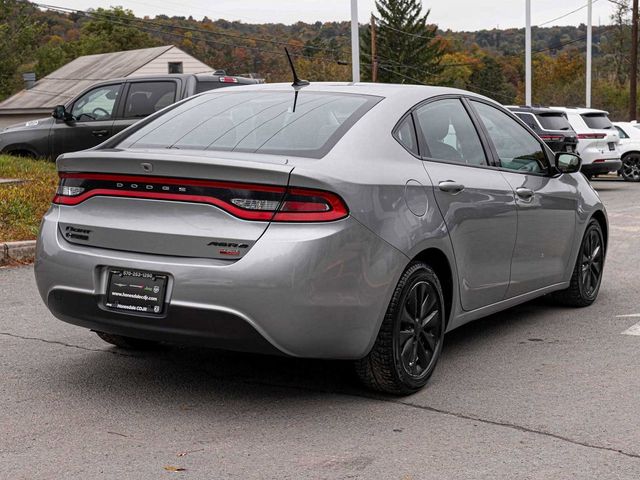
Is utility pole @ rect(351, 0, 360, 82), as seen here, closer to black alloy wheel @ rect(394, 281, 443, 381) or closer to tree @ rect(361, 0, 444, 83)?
black alloy wheel @ rect(394, 281, 443, 381)

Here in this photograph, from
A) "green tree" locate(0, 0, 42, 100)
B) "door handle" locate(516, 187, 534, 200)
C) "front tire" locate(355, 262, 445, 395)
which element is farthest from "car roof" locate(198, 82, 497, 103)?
"green tree" locate(0, 0, 42, 100)

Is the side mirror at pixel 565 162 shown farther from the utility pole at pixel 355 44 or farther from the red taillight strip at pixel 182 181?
the utility pole at pixel 355 44

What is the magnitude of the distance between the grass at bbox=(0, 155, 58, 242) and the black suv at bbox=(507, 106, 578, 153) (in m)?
11.3

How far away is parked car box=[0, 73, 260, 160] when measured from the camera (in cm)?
1432

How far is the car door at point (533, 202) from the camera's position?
6.24 meters

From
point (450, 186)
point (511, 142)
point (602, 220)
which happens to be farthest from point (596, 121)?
point (450, 186)

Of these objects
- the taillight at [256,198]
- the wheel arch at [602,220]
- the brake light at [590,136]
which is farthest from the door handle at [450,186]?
the brake light at [590,136]

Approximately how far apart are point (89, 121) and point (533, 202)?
34.1 feet

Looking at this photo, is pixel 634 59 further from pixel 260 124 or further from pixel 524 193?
pixel 260 124

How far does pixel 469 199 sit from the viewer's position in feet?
18.3

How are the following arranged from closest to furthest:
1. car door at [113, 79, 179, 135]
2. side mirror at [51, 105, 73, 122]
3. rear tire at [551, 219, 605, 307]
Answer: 1. rear tire at [551, 219, 605, 307]
2. car door at [113, 79, 179, 135]
3. side mirror at [51, 105, 73, 122]

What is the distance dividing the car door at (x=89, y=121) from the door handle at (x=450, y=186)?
33.8ft

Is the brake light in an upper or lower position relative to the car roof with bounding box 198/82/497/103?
lower

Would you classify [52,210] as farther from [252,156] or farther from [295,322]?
[295,322]
